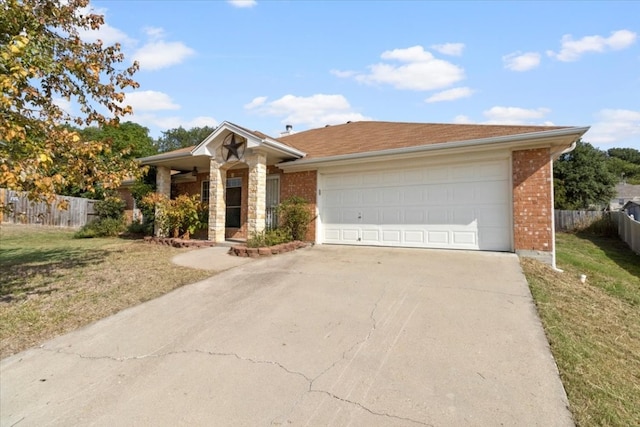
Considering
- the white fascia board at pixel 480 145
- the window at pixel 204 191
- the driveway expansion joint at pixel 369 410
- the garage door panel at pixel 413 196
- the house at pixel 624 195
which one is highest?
the house at pixel 624 195

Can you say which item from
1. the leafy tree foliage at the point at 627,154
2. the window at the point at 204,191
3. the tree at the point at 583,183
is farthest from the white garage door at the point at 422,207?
the leafy tree foliage at the point at 627,154

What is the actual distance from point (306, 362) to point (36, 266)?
7.60 metres

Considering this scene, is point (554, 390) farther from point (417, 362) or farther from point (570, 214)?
point (570, 214)

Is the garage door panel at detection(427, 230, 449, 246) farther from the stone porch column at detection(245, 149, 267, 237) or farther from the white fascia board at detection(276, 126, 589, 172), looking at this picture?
the stone porch column at detection(245, 149, 267, 237)

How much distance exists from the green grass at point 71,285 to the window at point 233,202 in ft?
9.22

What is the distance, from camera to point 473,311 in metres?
4.33

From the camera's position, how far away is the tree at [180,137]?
4950cm

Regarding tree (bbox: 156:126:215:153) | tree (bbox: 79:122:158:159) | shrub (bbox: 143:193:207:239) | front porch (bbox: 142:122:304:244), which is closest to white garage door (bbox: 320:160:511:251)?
front porch (bbox: 142:122:304:244)

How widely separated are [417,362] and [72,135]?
5.69 m

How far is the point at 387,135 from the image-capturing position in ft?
35.6

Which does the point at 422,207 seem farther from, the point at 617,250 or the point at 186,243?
the point at 617,250

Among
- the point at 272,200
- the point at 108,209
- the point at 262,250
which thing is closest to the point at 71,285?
the point at 262,250

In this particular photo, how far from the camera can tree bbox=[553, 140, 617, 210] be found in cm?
2658

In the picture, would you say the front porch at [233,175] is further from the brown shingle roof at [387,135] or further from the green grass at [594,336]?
the green grass at [594,336]
